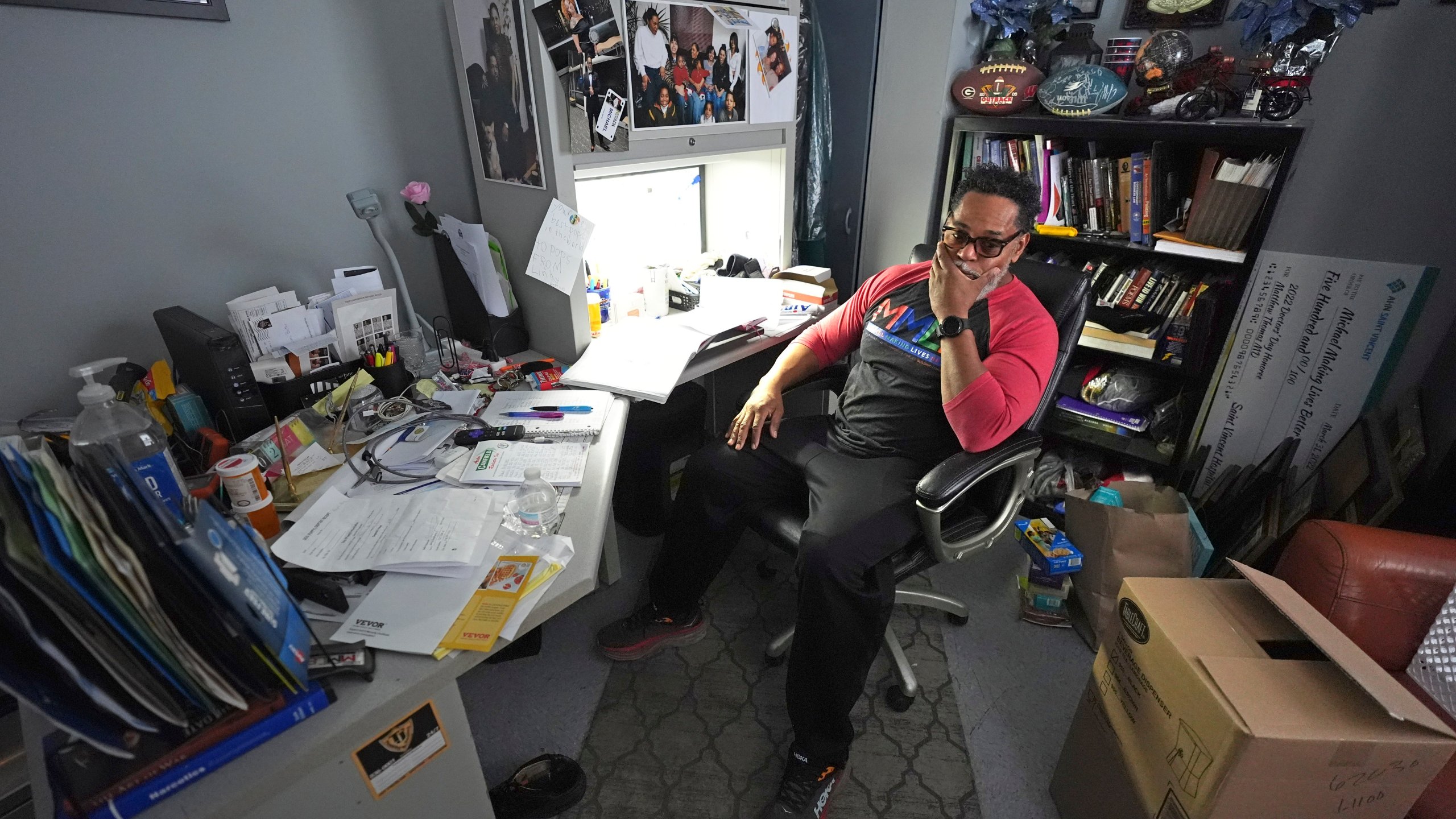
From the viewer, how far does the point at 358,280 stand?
153cm

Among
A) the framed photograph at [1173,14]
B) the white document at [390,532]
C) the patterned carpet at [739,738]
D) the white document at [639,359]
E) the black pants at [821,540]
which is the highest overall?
the framed photograph at [1173,14]

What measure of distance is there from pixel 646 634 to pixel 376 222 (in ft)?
4.23

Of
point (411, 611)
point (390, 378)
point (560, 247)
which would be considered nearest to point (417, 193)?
point (560, 247)

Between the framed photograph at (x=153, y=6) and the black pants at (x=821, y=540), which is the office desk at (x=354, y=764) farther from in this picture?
the framed photograph at (x=153, y=6)

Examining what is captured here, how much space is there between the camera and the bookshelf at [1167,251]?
1.69 m

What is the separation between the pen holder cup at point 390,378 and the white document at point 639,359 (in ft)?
1.20

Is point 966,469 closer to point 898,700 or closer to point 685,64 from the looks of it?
point 898,700

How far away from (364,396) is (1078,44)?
225 cm

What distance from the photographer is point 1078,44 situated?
197cm

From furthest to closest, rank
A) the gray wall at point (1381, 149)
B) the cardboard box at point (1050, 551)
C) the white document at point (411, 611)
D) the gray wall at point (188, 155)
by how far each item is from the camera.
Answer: the cardboard box at point (1050, 551), the gray wall at point (1381, 149), the gray wall at point (188, 155), the white document at point (411, 611)

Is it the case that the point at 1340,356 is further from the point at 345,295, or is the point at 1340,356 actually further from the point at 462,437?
the point at 345,295

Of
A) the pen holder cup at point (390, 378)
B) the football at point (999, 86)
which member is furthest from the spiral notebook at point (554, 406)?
the football at point (999, 86)

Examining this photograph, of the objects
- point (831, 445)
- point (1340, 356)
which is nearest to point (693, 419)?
point (831, 445)

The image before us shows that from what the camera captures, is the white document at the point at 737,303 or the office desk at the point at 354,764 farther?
the white document at the point at 737,303
